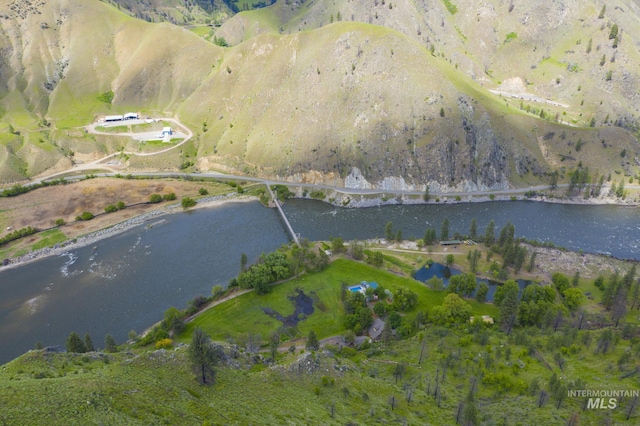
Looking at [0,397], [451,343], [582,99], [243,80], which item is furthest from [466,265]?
[582,99]

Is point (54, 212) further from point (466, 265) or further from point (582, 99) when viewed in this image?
point (582, 99)

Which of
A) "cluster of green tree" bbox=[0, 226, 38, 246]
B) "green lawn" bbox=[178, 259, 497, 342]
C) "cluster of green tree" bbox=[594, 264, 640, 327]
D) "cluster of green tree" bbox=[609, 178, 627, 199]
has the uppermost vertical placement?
"cluster of green tree" bbox=[609, 178, 627, 199]

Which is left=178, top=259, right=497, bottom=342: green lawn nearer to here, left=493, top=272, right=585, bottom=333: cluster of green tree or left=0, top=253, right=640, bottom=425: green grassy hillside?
left=0, top=253, right=640, bottom=425: green grassy hillside

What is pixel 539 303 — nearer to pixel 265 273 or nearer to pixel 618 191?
pixel 265 273

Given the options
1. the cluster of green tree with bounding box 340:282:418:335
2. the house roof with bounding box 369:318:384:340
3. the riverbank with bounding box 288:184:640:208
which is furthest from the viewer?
the riverbank with bounding box 288:184:640:208

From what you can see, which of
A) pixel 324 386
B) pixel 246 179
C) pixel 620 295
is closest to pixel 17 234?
pixel 246 179

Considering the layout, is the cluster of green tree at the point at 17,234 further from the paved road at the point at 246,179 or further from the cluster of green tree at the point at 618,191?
the cluster of green tree at the point at 618,191

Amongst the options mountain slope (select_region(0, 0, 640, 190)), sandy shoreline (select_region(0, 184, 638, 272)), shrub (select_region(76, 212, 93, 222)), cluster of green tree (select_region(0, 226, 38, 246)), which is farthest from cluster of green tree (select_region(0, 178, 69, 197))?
sandy shoreline (select_region(0, 184, 638, 272))
